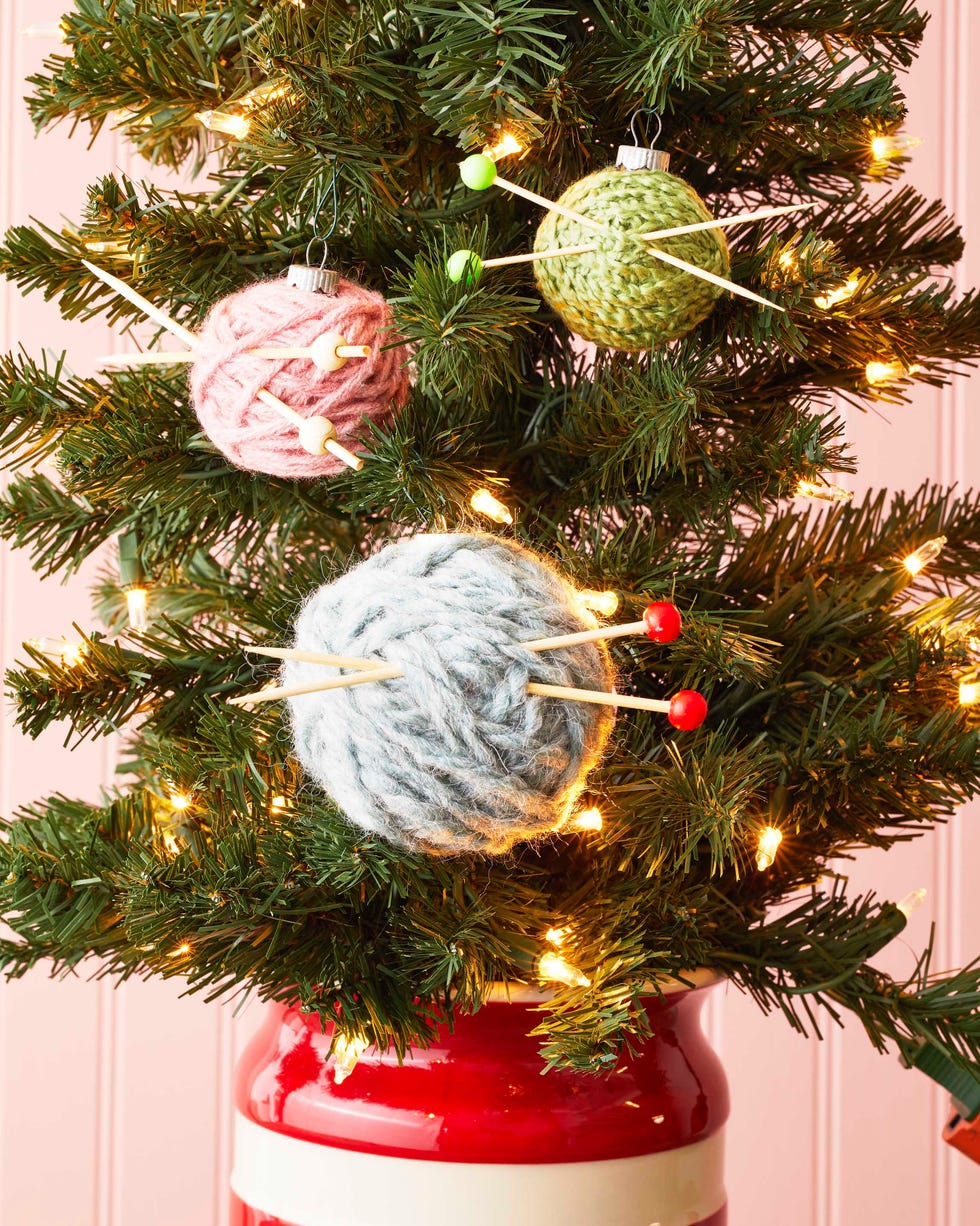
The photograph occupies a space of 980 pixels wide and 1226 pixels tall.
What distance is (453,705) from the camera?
1.06 ft

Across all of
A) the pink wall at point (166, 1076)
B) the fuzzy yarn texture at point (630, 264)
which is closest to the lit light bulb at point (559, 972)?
the fuzzy yarn texture at point (630, 264)

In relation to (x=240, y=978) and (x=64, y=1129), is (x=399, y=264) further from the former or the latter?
(x=64, y=1129)

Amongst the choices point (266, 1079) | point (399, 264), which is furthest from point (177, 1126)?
point (399, 264)

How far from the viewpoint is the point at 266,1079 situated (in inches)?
17.0

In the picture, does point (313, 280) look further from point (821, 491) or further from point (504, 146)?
point (821, 491)

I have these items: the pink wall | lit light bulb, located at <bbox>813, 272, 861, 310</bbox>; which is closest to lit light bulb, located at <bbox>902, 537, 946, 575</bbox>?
lit light bulb, located at <bbox>813, 272, 861, 310</bbox>

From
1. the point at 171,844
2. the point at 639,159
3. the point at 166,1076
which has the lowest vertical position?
the point at 166,1076

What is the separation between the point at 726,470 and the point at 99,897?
0.28 m

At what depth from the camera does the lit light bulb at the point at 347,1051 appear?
370 millimetres

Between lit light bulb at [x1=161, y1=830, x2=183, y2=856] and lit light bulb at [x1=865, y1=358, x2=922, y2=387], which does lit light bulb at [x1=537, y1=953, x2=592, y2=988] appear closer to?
lit light bulb at [x1=161, y1=830, x2=183, y2=856]

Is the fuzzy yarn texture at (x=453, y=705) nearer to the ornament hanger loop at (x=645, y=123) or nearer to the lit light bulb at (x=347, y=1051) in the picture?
the lit light bulb at (x=347, y=1051)

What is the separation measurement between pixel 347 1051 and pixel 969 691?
0.26 m

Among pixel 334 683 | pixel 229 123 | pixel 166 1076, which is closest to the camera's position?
pixel 334 683

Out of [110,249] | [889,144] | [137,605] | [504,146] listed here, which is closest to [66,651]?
[137,605]
